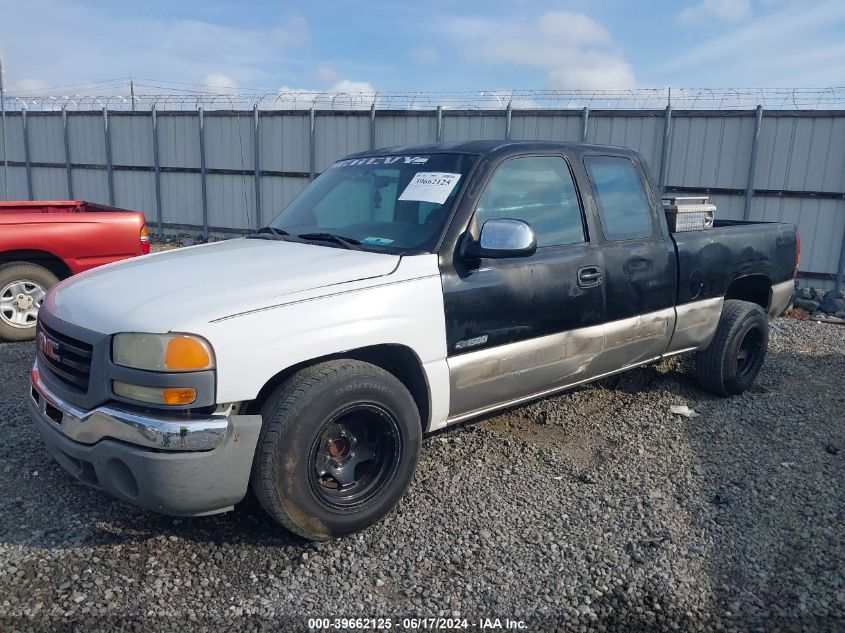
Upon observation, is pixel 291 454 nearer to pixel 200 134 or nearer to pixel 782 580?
pixel 782 580

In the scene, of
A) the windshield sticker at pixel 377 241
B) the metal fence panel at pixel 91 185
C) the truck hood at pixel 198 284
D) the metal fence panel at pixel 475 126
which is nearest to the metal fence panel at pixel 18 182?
the metal fence panel at pixel 91 185

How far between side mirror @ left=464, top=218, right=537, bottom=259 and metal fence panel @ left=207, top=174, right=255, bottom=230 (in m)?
12.3

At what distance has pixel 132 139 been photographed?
16.5 meters

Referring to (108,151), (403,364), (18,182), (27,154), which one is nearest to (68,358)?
(403,364)

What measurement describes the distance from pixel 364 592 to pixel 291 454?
0.67m

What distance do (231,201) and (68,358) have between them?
12829 mm

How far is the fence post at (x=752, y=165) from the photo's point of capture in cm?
1057

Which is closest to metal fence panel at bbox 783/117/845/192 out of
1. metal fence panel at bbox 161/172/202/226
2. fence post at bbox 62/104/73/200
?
metal fence panel at bbox 161/172/202/226

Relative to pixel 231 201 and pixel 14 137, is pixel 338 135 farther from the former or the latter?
pixel 14 137

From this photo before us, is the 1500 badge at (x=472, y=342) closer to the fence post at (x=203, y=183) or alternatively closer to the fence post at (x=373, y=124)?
the fence post at (x=373, y=124)

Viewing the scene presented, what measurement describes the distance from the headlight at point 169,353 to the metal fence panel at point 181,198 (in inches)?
544

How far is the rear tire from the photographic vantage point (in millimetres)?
5316

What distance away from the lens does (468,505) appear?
3.69 meters

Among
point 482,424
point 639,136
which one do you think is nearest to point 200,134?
point 639,136
